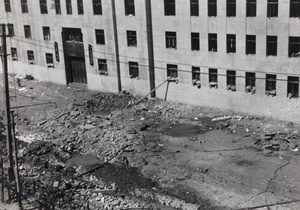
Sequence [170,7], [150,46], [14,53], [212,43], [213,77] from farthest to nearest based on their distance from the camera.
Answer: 1. [14,53]
2. [150,46]
3. [170,7]
4. [213,77]
5. [212,43]

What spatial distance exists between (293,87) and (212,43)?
7.26 metres

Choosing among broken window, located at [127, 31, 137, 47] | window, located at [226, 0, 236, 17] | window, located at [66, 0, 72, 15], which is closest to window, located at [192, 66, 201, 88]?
window, located at [226, 0, 236, 17]

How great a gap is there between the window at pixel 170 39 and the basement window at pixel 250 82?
275 inches

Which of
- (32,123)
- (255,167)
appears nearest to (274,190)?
(255,167)

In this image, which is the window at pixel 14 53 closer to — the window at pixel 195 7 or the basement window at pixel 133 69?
the basement window at pixel 133 69

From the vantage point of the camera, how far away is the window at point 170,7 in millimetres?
35938

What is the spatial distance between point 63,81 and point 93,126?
1465 centimetres

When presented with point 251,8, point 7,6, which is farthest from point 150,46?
point 7,6

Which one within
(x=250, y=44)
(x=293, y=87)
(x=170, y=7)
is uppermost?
(x=170, y=7)

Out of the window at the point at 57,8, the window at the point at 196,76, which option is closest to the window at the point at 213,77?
the window at the point at 196,76

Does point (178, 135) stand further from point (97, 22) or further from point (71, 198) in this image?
point (97, 22)

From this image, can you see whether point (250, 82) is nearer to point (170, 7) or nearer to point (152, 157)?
point (170, 7)

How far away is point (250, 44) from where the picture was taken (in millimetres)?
32719

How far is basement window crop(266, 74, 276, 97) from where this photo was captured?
106 ft
